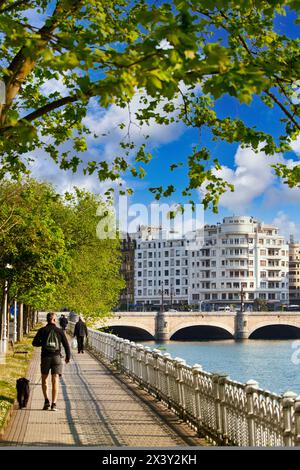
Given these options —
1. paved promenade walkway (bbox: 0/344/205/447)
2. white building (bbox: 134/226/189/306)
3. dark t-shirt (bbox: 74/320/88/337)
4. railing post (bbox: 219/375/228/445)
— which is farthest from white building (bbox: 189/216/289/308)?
railing post (bbox: 219/375/228/445)

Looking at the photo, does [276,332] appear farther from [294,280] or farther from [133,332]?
[294,280]

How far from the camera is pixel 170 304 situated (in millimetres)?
164750

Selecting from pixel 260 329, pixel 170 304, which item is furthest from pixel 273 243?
pixel 260 329

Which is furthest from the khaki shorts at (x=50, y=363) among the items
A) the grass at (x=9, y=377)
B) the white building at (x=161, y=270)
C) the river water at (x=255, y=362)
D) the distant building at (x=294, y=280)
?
the distant building at (x=294, y=280)

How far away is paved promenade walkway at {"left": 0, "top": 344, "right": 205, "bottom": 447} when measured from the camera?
41.7 ft

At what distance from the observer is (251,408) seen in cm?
1070

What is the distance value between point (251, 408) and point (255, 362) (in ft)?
220

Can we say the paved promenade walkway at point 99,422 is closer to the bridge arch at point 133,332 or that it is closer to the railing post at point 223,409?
the railing post at point 223,409

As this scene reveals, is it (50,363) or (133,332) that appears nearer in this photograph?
(50,363)

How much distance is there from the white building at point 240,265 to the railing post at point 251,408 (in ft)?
476

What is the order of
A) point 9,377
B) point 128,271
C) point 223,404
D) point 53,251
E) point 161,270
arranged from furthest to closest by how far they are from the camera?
point 128,271 → point 161,270 → point 53,251 → point 9,377 → point 223,404

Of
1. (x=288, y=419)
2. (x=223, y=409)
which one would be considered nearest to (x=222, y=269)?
(x=223, y=409)

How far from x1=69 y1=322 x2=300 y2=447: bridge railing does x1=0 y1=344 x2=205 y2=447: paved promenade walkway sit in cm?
34
